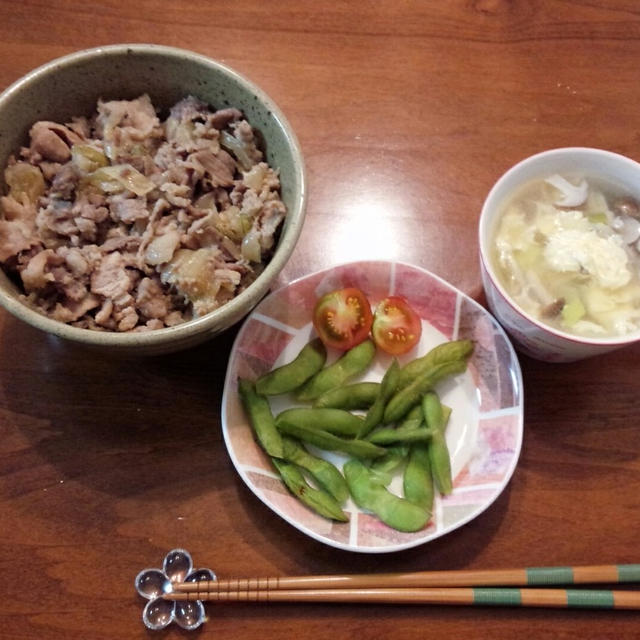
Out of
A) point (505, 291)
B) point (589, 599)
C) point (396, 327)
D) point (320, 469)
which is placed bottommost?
point (589, 599)

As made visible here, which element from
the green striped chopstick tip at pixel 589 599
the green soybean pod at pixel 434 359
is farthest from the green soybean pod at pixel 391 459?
the green striped chopstick tip at pixel 589 599

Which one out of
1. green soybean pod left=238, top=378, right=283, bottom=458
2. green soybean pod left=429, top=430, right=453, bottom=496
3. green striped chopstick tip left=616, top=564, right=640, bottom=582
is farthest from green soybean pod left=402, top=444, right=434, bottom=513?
green striped chopstick tip left=616, top=564, right=640, bottom=582

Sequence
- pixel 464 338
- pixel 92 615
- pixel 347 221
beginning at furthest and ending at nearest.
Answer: pixel 347 221 → pixel 464 338 → pixel 92 615

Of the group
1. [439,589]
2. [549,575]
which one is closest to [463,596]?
[439,589]

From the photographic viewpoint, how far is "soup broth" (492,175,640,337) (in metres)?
1.23

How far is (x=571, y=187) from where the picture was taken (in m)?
1.30

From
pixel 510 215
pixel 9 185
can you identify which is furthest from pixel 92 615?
pixel 510 215

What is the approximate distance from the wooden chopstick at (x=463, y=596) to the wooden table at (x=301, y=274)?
29mm

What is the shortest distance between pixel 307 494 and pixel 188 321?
1.21 feet

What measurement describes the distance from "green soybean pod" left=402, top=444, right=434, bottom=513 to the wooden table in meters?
0.08

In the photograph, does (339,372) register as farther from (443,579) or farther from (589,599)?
(589,599)

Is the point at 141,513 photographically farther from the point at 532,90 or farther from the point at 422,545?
the point at 532,90

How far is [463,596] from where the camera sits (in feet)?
3.69

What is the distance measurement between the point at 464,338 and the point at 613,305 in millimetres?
277
